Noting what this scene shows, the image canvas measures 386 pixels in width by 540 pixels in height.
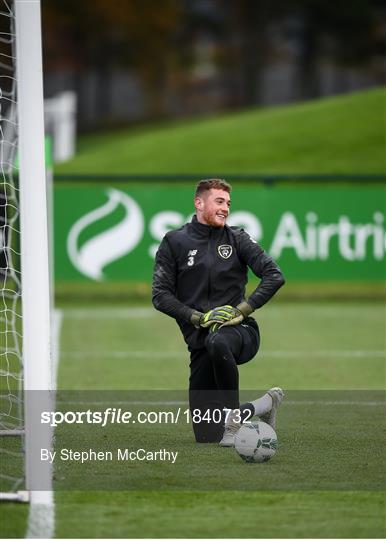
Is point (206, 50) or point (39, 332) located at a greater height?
point (206, 50)

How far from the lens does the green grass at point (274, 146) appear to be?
1072 inches

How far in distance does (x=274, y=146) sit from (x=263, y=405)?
65.3 feet

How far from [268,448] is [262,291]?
1044 millimetres

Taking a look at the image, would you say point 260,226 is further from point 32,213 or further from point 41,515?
point 41,515

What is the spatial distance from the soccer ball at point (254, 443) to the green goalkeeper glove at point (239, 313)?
0.72 metres

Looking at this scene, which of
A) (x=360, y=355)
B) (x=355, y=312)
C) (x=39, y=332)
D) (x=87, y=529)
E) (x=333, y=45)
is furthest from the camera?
(x=333, y=45)

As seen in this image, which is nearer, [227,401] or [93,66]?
[227,401]

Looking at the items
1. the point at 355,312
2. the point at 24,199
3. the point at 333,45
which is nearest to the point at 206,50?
the point at 333,45

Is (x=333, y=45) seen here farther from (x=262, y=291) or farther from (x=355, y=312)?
(x=262, y=291)

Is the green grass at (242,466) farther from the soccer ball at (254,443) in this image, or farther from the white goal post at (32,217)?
the white goal post at (32,217)

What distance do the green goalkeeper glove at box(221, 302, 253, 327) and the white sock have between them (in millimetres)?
544

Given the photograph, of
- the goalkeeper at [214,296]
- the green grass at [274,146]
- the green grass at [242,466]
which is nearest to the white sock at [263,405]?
the goalkeeper at [214,296]

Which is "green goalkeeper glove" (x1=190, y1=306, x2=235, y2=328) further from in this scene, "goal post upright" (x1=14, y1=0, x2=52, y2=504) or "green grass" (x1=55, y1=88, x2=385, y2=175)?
"green grass" (x1=55, y1=88, x2=385, y2=175)

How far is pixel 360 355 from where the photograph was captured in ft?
47.9
